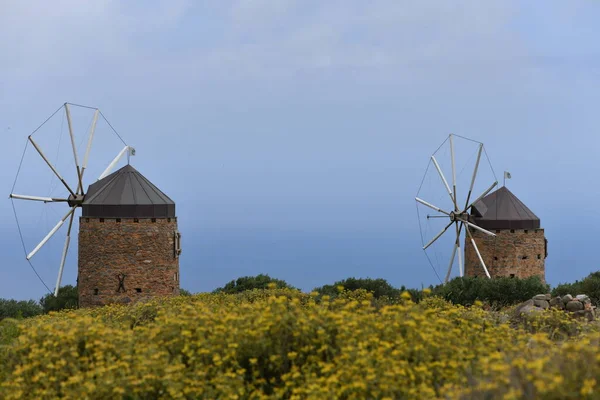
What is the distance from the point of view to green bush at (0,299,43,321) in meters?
35.6

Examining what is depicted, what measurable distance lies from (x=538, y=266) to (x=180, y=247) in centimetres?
1860

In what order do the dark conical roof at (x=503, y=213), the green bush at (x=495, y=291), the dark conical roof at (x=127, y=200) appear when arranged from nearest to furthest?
the dark conical roof at (x=127, y=200) < the green bush at (x=495, y=291) < the dark conical roof at (x=503, y=213)

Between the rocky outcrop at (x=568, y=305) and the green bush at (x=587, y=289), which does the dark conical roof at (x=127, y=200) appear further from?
the green bush at (x=587, y=289)

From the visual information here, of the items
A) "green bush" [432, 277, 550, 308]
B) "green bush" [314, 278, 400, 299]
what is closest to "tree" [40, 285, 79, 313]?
"green bush" [314, 278, 400, 299]

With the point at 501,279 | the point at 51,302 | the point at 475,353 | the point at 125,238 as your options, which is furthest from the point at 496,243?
the point at 475,353

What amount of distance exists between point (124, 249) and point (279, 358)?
20007 millimetres

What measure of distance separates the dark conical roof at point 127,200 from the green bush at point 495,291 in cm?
1194

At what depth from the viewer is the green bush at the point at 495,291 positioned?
101 ft

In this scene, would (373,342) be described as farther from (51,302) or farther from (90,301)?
(51,302)

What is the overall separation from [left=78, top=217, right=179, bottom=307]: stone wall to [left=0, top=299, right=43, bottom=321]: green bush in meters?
9.06

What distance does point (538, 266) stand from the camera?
37094 mm

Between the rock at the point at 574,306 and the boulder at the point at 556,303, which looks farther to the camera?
the boulder at the point at 556,303

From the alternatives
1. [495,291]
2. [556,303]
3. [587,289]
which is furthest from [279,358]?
[495,291]

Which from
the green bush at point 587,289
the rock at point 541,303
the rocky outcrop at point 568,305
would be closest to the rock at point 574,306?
the rocky outcrop at point 568,305
